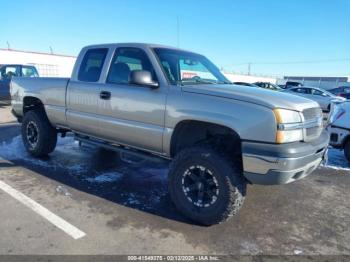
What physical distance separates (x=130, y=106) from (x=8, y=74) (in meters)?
A: 12.4

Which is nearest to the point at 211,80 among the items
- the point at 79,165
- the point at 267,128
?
the point at 267,128

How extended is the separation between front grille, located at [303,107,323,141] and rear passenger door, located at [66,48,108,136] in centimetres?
275

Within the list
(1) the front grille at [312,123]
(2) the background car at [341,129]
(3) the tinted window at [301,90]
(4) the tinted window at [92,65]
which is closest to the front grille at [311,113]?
(1) the front grille at [312,123]

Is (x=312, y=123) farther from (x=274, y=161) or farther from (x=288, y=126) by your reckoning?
(x=274, y=161)

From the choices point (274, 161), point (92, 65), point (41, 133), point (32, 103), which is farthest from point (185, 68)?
point (32, 103)

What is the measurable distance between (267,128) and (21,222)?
2770 mm

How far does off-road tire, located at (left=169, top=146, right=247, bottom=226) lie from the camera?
332 centimetres

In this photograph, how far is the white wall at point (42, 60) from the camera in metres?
23.7

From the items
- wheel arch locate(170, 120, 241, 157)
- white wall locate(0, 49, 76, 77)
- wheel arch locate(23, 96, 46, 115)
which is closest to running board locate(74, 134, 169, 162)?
wheel arch locate(170, 120, 241, 157)

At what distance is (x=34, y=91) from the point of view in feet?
18.6

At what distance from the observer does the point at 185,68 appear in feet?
13.9

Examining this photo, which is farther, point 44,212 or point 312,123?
point 44,212

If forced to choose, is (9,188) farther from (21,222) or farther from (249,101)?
(249,101)

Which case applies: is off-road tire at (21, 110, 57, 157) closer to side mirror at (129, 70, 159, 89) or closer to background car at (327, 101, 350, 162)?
side mirror at (129, 70, 159, 89)
